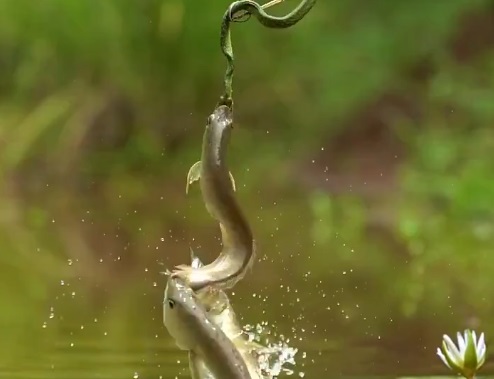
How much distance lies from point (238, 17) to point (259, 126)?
7068 millimetres

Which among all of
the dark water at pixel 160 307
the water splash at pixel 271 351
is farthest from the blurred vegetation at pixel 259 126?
the water splash at pixel 271 351

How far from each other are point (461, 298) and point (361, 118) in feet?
17.5

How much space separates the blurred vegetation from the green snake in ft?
11.6

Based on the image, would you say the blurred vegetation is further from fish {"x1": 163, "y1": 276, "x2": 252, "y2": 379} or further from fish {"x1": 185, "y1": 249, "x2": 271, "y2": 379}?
fish {"x1": 163, "y1": 276, "x2": 252, "y2": 379}

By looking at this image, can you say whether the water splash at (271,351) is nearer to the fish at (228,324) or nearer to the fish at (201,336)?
the fish at (228,324)

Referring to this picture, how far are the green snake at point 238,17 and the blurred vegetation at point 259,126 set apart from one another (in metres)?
3.54

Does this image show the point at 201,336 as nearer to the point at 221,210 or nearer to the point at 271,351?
the point at 221,210

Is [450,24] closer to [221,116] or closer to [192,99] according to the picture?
[192,99]

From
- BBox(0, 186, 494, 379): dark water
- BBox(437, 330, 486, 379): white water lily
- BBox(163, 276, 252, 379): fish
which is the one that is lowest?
BBox(437, 330, 486, 379): white water lily

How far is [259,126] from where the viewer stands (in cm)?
930

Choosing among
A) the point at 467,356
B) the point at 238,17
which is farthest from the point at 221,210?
the point at 467,356

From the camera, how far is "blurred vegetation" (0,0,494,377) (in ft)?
22.2

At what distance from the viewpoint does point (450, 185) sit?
26.8 feet

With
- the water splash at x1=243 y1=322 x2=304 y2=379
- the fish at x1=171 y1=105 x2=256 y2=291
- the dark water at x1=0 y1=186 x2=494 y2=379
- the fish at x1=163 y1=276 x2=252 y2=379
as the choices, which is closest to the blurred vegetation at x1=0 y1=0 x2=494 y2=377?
the dark water at x1=0 y1=186 x2=494 y2=379
